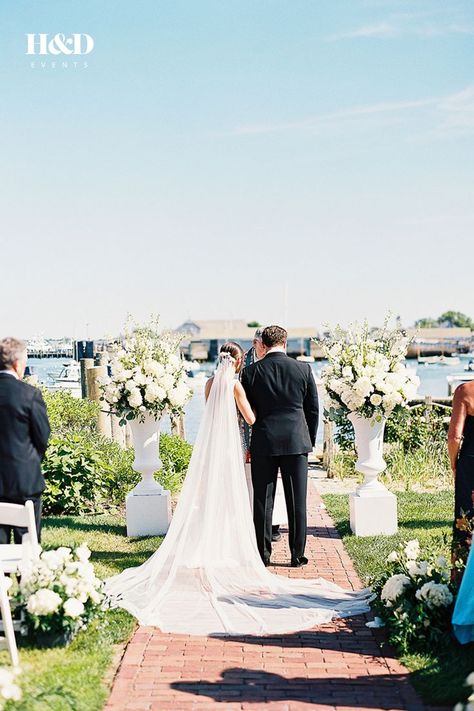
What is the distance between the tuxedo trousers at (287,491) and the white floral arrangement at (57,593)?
2.38 meters

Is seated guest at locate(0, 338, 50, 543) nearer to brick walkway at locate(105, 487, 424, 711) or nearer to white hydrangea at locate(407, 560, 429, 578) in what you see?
brick walkway at locate(105, 487, 424, 711)

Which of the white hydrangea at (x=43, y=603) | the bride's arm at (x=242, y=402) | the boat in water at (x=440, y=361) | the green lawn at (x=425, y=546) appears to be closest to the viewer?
the green lawn at (x=425, y=546)

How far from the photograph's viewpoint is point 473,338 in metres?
115

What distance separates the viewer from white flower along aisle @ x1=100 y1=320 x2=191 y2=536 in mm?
8812

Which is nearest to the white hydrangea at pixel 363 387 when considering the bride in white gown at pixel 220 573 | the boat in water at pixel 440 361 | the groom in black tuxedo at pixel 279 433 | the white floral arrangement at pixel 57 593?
the groom in black tuxedo at pixel 279 433

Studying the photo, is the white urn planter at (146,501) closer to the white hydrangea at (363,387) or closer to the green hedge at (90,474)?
the green hedge at (90,474)

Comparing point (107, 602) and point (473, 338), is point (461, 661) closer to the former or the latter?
point (107, 602)

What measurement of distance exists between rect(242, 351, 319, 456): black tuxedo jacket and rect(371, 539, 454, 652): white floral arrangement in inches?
71.7

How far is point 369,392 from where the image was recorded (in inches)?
340

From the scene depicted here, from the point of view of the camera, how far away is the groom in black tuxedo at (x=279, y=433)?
7828mm

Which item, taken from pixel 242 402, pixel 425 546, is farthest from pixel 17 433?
pixel 425 546

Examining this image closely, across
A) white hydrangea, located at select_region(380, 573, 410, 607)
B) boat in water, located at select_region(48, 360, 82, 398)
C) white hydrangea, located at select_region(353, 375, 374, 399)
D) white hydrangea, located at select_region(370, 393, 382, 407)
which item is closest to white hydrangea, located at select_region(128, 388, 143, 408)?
white hydrangea, located at select_region(353, 375, 374, 399)

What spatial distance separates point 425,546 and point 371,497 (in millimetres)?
879

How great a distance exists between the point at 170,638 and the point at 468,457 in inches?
94.0
